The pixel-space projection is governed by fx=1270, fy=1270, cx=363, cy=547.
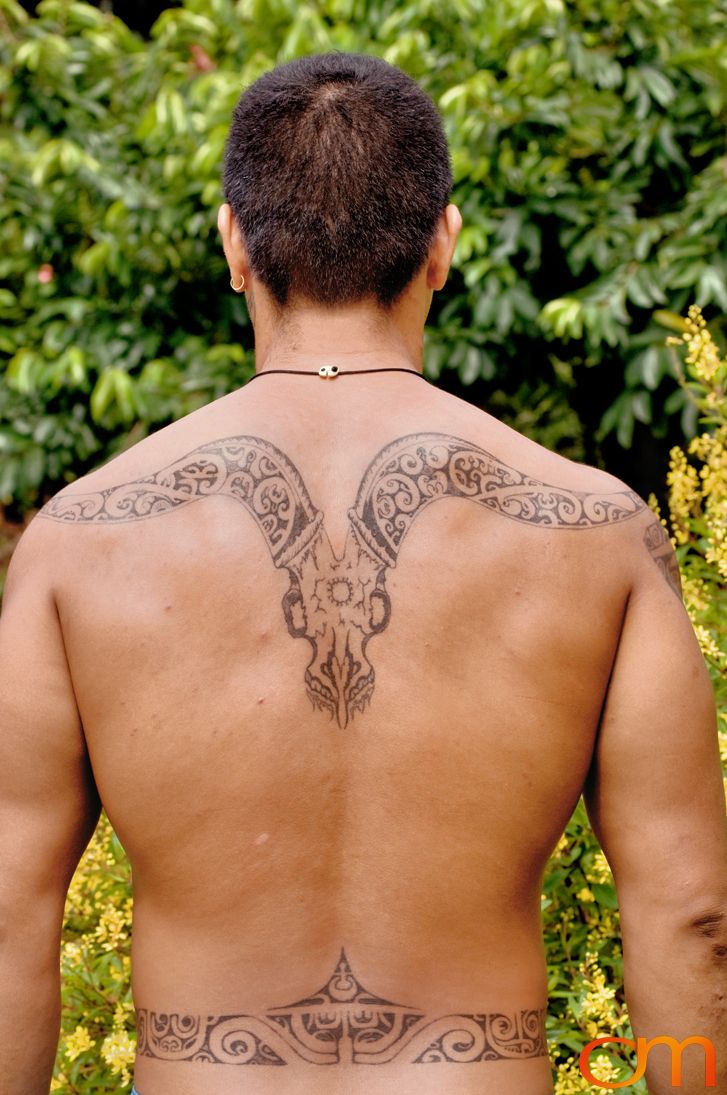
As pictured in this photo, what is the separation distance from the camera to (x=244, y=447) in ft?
6.05

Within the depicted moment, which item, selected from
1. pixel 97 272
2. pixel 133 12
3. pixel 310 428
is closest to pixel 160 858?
pixel 310 428

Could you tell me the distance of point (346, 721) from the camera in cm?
176

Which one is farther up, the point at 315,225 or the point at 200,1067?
the point at 315,225

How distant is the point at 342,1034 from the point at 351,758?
0.38 metres

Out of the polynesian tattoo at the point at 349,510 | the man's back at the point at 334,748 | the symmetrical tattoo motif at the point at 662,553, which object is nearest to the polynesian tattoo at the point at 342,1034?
the man's back at the point at 334,748

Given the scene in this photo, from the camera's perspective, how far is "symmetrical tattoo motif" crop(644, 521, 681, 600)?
73.2 inches

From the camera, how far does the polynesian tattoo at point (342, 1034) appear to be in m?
1.75

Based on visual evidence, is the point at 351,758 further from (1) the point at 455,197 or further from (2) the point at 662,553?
(1) the point at 455,197

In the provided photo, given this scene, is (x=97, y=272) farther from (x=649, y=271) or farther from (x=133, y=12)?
(x=133, y=12)

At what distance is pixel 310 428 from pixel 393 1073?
0.91 metres

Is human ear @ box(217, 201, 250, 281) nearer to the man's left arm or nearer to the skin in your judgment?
the skin

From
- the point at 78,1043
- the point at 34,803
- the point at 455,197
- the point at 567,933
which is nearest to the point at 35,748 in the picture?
the point at 34,803

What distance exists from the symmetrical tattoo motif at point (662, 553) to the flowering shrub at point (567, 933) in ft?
3.19

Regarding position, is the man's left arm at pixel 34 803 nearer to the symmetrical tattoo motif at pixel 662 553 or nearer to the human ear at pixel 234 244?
the human ear at pixel 234 244
